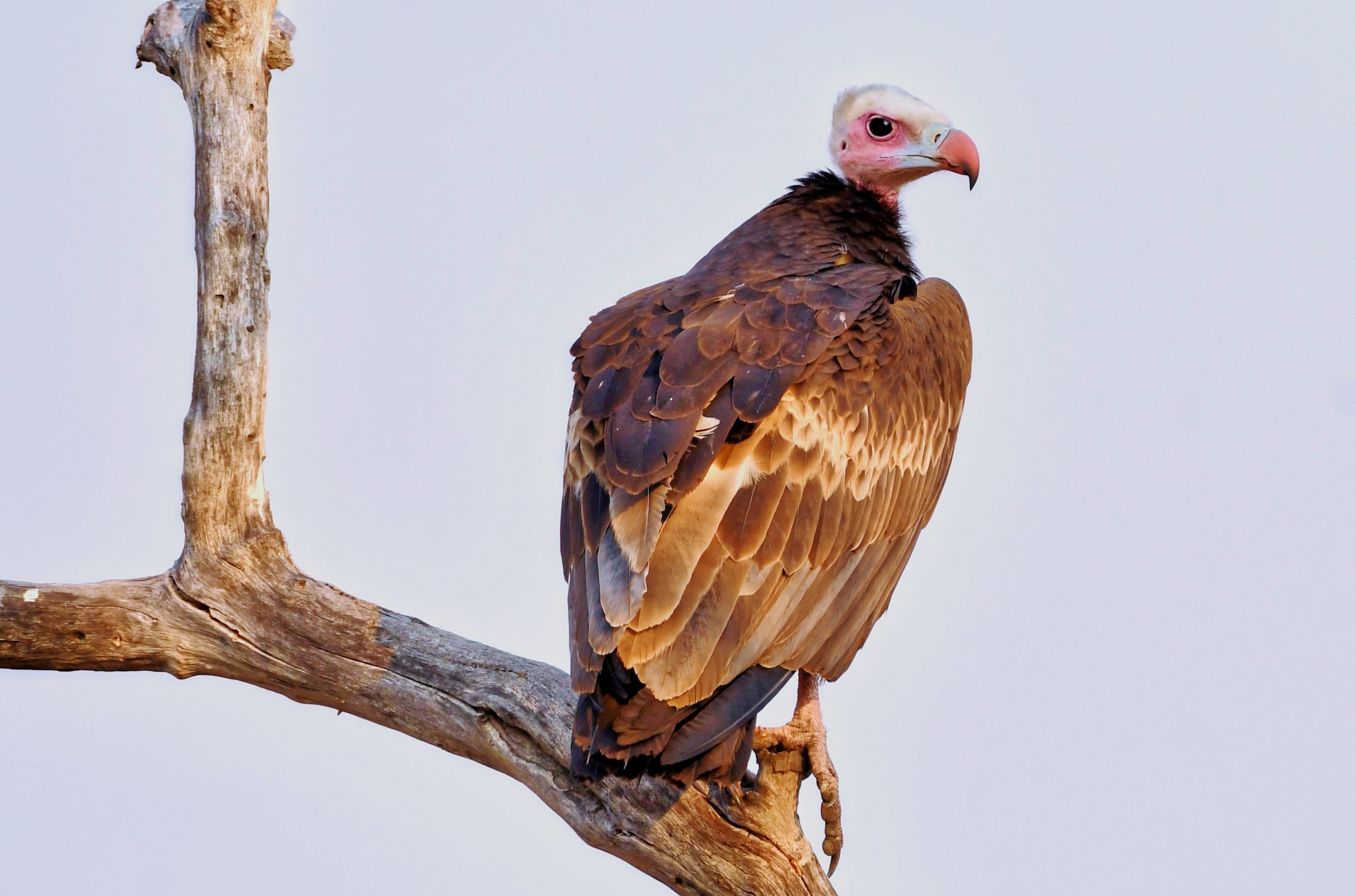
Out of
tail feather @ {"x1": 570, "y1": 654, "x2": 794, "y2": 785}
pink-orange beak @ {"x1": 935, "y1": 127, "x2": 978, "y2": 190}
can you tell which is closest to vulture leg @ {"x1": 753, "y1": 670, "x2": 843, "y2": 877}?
tail feather @ {"x1": 570, "y1": 654, "x2": 794, "y2": 785}

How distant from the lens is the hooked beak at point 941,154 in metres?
7.86

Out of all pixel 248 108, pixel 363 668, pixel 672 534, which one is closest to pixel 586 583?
pixel 672 534

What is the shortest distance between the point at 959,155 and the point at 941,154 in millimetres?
124

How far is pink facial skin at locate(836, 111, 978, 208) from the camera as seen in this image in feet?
26.0

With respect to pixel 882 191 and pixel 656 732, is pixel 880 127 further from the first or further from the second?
pixel 656 732

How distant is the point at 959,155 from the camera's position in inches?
310

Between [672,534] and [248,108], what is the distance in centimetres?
298

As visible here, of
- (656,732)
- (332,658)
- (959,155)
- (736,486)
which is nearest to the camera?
(656,732)

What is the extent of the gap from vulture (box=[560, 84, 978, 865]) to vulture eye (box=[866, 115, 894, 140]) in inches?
53.7

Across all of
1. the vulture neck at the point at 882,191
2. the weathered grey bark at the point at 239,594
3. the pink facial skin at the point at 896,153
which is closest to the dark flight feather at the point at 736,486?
the weathered grey bark at the point at 239,594

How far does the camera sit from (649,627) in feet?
17.1

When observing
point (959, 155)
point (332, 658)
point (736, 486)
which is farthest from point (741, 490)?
point (959, 155)

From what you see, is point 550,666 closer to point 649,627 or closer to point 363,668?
point 363,668

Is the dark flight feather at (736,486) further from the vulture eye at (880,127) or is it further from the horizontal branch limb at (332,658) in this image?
the vulture eye at (880,127)
